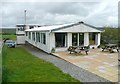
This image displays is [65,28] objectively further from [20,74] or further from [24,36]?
[24,36]

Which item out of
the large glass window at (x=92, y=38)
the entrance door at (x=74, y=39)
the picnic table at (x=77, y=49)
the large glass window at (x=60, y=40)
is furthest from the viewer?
the large glass window at (x=92, y=38)

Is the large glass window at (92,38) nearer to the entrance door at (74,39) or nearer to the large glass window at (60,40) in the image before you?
the entrance door at (74,39)

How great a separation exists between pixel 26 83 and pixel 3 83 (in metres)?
1.04

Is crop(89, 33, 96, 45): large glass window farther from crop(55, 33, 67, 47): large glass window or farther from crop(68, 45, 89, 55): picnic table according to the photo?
crop(68, 45, 89, 55): picnic table

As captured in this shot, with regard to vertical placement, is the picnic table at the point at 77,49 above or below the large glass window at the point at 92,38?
below

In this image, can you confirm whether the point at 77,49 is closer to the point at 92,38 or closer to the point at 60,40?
the point at 60,40

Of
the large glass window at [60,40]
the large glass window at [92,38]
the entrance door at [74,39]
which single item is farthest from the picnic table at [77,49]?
the large glass window at [92,38]

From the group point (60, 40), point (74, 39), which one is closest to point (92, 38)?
point (74, 39)

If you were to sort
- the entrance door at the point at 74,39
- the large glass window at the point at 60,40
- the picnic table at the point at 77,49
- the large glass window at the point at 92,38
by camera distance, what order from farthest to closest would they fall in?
1. the large glass window at the point at 92,38
2. the entrance door at the point at 74,39
3. the large glass window at the point at 60,40
4. the picnic table at the point at 77,49

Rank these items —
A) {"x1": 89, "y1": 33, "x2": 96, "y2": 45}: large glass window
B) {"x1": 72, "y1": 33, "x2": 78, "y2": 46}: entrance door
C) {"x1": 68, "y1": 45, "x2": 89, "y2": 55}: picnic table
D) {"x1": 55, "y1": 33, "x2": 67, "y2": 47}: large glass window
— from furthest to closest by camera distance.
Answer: {"x1": 89, "y1": 33, "x2": 96, "y2": 45}: large glass window, {"x1": 72, "y1": 33, "x2": 78, "y2": 46}: entrance door, {"x1": 55, "y1": 33, "x2": 67, "y2": 47}: large glass window, {"x1": 68, "y1": 45, "x2": 89, "y2": 55}: picnic table

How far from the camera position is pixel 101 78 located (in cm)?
923

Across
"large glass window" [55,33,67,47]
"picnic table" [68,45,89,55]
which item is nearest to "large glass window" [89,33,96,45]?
"large glass window" [55,33,67,47]

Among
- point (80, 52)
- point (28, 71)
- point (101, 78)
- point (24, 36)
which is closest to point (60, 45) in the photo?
point (80, 52)

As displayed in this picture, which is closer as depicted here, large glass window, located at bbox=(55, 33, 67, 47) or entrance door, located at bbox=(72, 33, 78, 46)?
large glass window, located at bbox=(55, 33, 67, 47)
